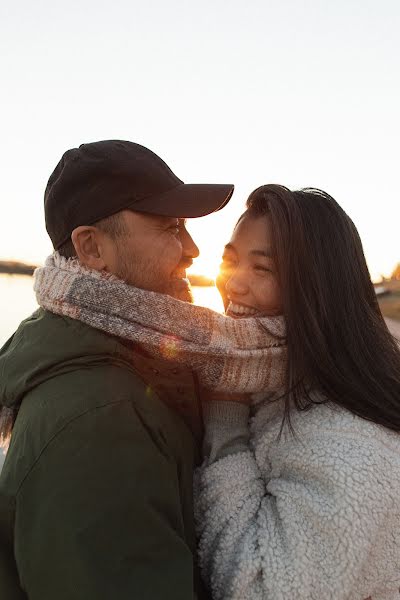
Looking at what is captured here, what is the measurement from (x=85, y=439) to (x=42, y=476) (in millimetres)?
114

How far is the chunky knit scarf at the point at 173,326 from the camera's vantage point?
4.90ft

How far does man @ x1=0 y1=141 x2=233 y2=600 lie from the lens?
117cm

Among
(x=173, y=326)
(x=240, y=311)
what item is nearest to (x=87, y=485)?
(x=173, y=326)

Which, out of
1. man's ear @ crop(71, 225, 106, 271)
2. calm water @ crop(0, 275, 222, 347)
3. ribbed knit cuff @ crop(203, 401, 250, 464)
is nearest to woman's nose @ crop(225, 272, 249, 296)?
ribbed knit cuff @ crop(203, 401, 250, 464)

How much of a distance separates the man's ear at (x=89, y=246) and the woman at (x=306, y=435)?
56cm

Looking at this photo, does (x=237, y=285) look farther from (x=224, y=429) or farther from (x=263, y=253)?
(x=224, y=429)

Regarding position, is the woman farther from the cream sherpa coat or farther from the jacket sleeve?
the jacket sleeve

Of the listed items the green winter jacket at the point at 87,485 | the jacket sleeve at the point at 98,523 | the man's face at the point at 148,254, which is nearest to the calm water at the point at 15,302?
the man's face at the point at 148,254

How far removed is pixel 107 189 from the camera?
Result: 168cm

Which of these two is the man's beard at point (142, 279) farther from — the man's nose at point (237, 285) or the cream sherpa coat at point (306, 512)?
the cream sherpa coat at point (306, 512)

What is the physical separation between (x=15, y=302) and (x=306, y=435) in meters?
12.9

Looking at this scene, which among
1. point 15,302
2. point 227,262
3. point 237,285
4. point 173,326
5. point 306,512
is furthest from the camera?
point 15,302

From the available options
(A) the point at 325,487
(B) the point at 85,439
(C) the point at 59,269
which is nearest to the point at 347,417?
(A) the point at 325,487

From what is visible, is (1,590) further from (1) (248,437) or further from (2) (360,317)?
(2) (360,317)
